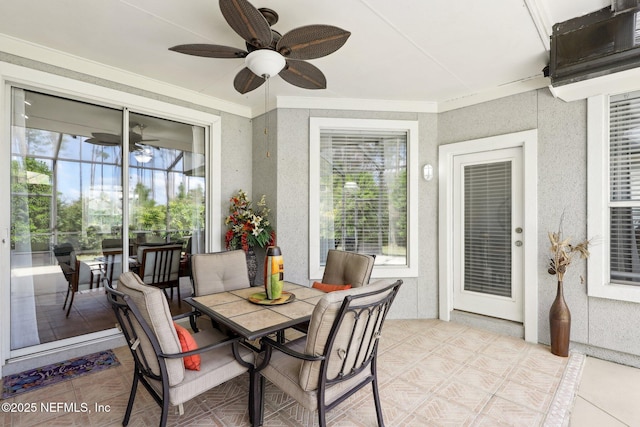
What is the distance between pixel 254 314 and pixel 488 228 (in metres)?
2.94

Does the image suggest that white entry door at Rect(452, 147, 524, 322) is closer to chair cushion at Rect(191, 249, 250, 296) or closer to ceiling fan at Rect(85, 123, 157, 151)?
chair cushion at Rect(191, 249, 250, 296)

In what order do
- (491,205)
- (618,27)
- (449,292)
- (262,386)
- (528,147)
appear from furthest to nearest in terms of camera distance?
1. (449,292)
2. (491,205)
3. (528,147)
4. (618,27)
5. (262,386)

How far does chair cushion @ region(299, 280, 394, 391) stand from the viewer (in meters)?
1.46

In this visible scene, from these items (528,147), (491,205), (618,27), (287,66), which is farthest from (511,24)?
(491,205)

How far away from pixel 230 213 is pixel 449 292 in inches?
116

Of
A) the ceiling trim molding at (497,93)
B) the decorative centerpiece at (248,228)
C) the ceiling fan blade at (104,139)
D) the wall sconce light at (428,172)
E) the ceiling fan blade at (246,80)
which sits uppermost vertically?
the ceiling trim molding at (497,93)

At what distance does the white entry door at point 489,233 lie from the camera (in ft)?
11.1

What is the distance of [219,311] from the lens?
6.59 ft

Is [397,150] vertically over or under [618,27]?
under

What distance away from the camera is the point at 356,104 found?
148 inches

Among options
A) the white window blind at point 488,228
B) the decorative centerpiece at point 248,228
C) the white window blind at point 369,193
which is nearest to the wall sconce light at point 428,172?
the white window blind at point 369,193

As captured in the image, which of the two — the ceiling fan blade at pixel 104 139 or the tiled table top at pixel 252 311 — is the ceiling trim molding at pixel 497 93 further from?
the ceiling fan blade at pixel 104 139

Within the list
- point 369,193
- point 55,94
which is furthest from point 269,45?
point 369,193

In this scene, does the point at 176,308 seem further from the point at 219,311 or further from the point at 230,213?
the point at 219,311
